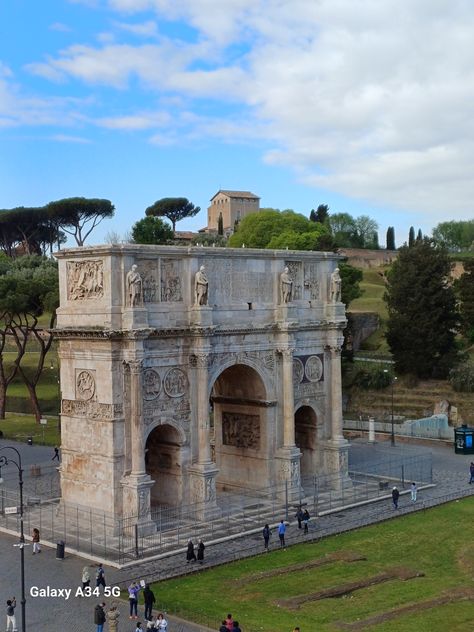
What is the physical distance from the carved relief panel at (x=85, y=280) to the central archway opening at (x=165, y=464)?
6450 millimetres

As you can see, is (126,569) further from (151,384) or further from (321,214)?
(321,214)

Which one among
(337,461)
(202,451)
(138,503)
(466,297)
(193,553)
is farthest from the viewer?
(466,297)

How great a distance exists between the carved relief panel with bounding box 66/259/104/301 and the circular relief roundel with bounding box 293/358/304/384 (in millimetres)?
10998

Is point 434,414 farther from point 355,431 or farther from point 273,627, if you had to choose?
point 273,627

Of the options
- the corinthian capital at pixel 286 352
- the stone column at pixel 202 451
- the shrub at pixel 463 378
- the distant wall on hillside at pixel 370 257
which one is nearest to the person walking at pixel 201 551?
the stone column at pixel 202 451

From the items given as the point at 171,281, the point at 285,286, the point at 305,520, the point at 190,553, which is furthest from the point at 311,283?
the point at 190,553

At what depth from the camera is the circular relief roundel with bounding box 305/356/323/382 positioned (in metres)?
40.6

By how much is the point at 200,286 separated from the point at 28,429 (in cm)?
2868

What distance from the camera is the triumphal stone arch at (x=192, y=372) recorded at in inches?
1291

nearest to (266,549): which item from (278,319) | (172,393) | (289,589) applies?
(289,589)

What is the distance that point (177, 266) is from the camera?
115 feet

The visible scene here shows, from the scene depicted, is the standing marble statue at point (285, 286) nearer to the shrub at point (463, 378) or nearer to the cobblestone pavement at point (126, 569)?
the cobblestone pavement at point (126, 569)

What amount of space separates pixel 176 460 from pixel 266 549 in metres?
6.17

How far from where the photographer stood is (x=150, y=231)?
88438 mm
